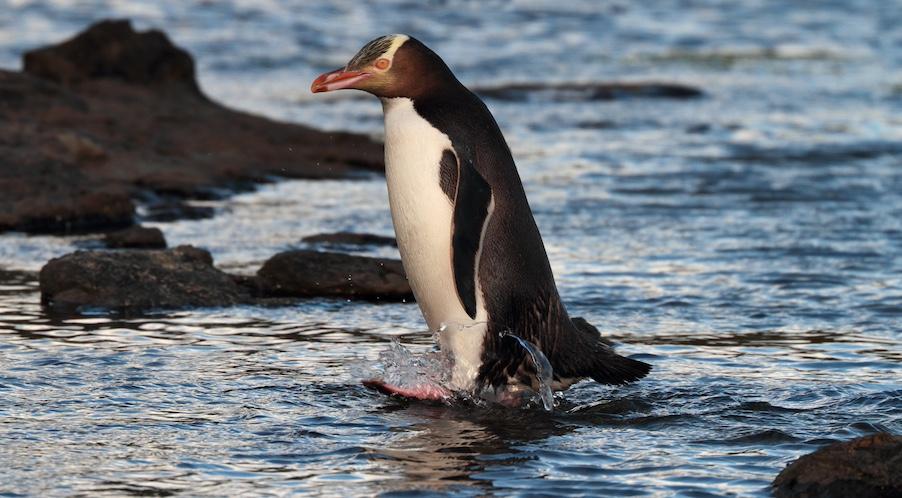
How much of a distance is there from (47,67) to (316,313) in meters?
6.90

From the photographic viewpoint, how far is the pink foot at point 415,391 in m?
5.91

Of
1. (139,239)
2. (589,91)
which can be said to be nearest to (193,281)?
(139,239)

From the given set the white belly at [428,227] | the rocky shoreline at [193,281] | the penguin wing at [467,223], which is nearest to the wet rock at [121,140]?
the rocky shoreline at [193,281]

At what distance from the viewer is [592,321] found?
7.50 metres

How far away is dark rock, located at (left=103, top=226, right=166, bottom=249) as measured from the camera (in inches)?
351

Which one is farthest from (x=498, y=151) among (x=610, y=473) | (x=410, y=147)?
(x=610, y=473)

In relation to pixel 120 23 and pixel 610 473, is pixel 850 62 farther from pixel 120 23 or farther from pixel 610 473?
pixel 610 473

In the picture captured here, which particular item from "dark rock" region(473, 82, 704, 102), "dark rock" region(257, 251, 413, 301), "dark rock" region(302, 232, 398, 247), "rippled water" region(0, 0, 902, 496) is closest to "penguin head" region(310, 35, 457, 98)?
"rippled water" region(0, 0, 902, 496)

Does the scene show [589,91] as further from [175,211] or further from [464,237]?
[464,237]

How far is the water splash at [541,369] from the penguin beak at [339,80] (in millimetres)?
1039

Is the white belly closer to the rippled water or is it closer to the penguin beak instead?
the penguin beak

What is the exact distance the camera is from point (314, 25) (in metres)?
26.8

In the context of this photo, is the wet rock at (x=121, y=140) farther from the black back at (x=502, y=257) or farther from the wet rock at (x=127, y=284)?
the black back at (x=502, y=257)

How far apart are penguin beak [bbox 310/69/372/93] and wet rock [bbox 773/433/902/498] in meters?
2.22
